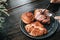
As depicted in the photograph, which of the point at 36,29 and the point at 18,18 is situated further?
the point at 18,18

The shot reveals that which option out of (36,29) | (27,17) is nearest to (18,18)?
(27,17)

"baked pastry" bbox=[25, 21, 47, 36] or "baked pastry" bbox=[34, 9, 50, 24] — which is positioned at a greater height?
"baked pastry" bbox=[34, 9, 50, 24]

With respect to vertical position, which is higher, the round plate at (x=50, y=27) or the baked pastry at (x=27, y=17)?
the baked pastry at (x=27, y=17)

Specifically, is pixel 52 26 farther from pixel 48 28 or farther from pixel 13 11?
pixel 13 11

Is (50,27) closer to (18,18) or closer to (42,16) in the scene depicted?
(42,16)
